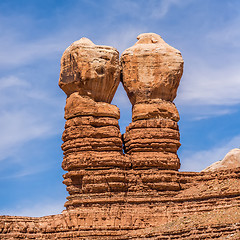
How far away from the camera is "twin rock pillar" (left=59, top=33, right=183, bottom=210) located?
4931 cm

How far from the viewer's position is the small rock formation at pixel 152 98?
51062mm

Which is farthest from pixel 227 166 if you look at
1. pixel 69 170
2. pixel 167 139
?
pixel 69 170

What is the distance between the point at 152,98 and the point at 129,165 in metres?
4.86

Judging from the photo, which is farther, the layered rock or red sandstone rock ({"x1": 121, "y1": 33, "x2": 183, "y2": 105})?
red sandstone rock ({"x1": 121, "y1": 33, "x2": 183, "y2": 105})

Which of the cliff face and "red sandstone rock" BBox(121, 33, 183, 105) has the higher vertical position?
"red sandstone rock" BBox(121, 33, 183, 105)

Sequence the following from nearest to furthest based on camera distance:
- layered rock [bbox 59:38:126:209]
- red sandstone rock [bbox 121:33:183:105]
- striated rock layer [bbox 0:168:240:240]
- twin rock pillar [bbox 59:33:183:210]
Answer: striated rock layer [bbox 0:168:240:240]
layered rock [bbox 59:38:126:209]
twin rock pillar [bbox 59:33:183:210]
red sandstone rock [bbox 121:33:183:105]

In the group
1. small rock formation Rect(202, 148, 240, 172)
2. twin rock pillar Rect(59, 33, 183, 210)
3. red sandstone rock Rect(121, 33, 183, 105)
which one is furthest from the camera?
small rock formation Rect(202, 148, 240, 172)

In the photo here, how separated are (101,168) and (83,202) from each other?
7.64ft

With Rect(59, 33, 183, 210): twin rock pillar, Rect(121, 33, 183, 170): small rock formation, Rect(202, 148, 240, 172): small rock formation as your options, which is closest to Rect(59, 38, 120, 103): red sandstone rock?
Rect(59, 33, 183, 210): twin rock pillar

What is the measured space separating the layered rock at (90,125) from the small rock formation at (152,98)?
1.03 meters

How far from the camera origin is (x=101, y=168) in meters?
49.3

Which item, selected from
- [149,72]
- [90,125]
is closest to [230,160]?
[149,72]

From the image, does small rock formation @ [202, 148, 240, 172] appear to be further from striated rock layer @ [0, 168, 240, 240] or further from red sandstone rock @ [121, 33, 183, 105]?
striated rock layer @ [0, 168, 240, 240]

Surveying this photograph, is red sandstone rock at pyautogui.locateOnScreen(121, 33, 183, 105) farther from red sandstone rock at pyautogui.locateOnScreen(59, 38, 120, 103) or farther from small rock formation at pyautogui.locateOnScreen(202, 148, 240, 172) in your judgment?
small rock formation at pyautogui.locateOnScreen(202, 148, 240, 172)
